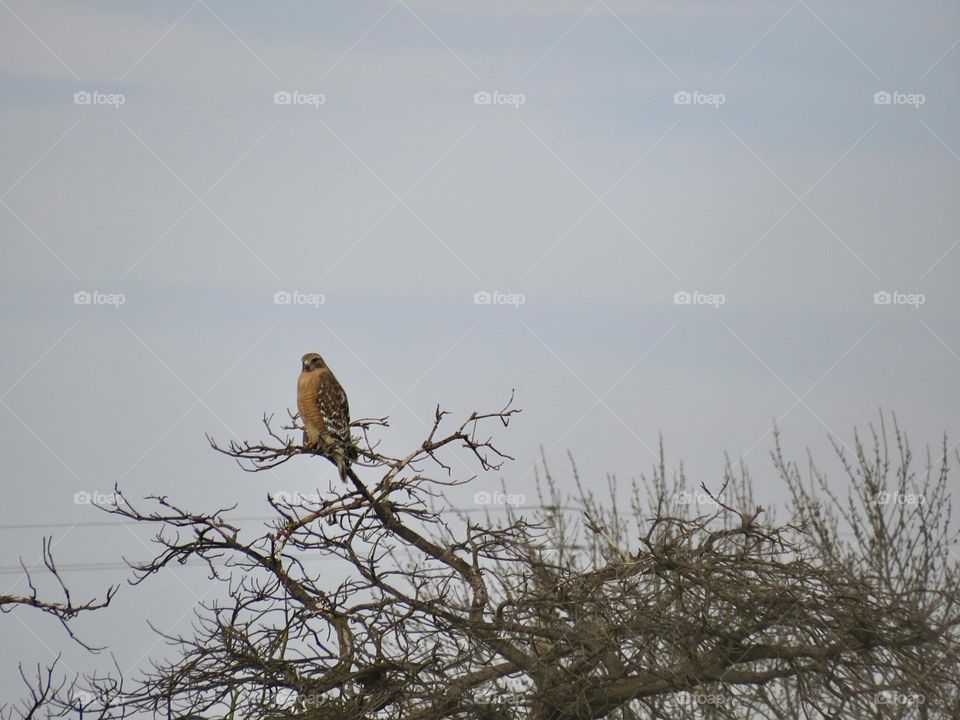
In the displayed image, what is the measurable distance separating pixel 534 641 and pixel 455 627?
361 mm

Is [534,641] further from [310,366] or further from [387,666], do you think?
[310,366]

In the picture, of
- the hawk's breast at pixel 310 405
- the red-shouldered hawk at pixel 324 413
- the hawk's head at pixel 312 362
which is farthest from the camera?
the hawk's head at pixel 312 362

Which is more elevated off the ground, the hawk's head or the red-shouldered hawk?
Result: the hawk's head

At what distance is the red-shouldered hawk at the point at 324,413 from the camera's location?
4324 mm

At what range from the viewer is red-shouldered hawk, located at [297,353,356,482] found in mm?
4324

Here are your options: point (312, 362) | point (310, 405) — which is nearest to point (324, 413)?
point (310, 405)

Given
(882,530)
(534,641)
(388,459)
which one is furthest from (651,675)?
(882,530)

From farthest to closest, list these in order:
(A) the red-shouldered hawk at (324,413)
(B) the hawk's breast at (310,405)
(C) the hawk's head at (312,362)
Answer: (C) the hawk's head at (312,362) → (B) the hawk's breast at (310,405) → (A) the red-shouldered hawk at (324,413)

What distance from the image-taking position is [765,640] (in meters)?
4.11

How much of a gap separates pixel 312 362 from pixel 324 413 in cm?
48

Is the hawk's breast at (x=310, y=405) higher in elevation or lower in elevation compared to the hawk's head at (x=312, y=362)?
lower

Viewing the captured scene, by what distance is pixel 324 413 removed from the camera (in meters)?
4.68

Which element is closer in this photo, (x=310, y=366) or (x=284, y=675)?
(x=284, y=675)

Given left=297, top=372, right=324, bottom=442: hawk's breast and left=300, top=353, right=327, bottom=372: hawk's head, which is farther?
left=300, top=353, right=327, bottom=372: hawk's head
